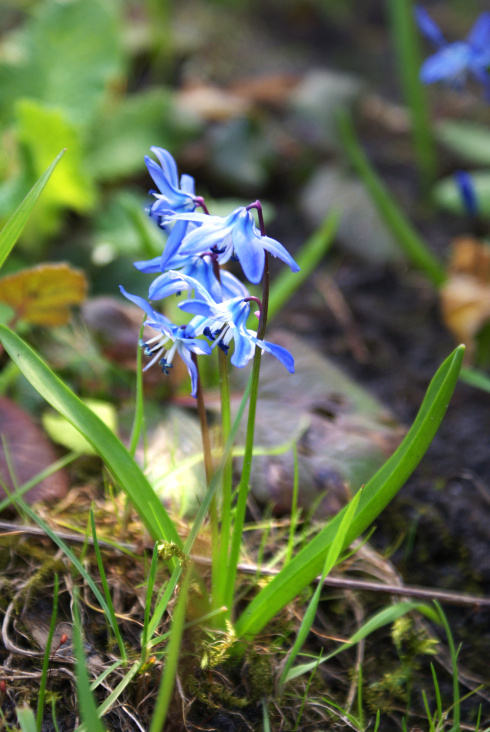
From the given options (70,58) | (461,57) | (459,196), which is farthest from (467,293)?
(70,58)

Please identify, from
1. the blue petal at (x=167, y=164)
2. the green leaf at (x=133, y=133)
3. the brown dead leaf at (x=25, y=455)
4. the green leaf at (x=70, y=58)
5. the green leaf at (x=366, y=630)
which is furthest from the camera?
the green leaf at (x=133, y=133)

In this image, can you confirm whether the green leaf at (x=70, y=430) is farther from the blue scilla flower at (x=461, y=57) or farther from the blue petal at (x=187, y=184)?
the blue scilla flower at (x=461, y=57)

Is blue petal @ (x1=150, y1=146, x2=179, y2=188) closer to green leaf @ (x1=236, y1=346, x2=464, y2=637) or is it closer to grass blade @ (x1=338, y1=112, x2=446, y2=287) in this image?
green leaf @ (x1=236, y1=346, x2=464, y2=637)

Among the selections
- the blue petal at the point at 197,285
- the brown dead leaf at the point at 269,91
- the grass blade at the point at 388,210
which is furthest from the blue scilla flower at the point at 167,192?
the brown dead leaf at the point at 269,91

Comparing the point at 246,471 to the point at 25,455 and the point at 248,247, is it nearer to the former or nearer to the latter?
the point at 248,247

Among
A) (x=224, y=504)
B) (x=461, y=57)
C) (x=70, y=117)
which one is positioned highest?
(x=70, y=117)

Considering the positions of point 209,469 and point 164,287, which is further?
point 209,469
